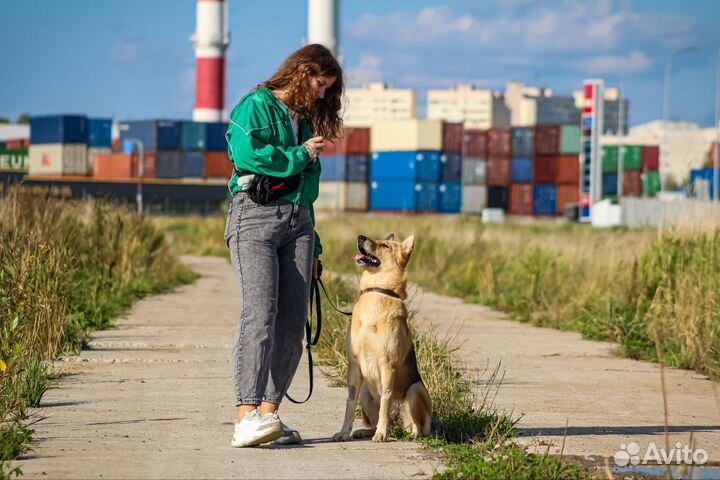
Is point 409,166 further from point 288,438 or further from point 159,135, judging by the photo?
point 288,438

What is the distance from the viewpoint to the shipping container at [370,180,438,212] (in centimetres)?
7844

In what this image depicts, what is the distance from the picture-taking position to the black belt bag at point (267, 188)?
21.2 ft

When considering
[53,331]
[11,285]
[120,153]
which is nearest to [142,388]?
[11,285]

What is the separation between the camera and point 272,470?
19.1 feet

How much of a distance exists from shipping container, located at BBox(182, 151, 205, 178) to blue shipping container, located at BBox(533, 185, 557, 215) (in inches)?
890

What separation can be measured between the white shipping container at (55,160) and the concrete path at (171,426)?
253ft

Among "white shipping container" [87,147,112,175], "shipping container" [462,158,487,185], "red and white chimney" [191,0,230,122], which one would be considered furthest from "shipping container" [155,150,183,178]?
"shipping container" [462,158,487,185]

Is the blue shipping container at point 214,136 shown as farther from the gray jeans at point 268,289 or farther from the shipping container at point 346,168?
the gray jeans at point 268,289

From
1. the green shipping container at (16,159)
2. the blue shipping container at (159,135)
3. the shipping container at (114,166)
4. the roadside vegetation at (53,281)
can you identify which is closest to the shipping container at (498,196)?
the blue shipping container at (159,135)

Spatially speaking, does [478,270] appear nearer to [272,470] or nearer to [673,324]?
[673,324]

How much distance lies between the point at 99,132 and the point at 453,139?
27.7 m

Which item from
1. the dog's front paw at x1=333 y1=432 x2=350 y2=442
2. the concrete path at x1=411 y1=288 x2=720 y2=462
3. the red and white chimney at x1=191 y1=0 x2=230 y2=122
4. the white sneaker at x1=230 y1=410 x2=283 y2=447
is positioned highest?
the red and white chimney at x1=191 y1=0 x2=230 y2=122

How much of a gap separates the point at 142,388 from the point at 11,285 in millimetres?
1285

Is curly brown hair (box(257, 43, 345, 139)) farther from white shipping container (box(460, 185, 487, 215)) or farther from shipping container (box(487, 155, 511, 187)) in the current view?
shipping container (box(487, 155, 511, 187))
